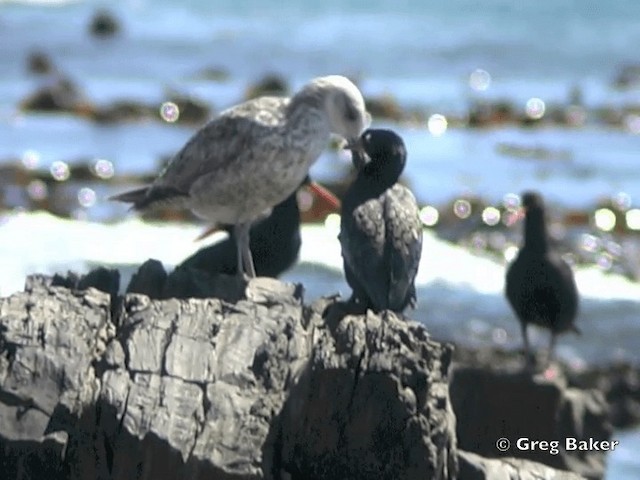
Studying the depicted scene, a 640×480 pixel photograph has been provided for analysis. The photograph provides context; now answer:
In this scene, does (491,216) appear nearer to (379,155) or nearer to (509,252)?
(509,252)

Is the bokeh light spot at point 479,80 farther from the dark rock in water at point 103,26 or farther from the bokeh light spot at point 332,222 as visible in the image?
the bokeh light spot at point 332,222

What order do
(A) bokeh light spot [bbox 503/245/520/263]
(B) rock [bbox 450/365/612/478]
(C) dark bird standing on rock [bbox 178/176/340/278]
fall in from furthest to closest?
(A) bokeh light spot [bbox 503/245/520/263], (C) dark bird standing on rock [bbox 178/176/340/278], (B) rock [bbox 450/365/612/478]

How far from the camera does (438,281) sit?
14234mm

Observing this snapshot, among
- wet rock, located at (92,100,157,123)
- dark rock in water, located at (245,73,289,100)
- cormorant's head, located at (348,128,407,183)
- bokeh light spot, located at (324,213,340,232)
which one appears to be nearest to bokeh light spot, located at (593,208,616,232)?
bokeh light spot, located at (324,213,340,232)

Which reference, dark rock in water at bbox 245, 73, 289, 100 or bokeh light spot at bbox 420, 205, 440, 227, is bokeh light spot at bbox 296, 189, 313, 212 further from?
dark rock in water at bbox 245, 73, 289, 100

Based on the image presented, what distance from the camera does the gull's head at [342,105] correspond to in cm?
772

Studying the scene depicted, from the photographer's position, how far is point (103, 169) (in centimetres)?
1908

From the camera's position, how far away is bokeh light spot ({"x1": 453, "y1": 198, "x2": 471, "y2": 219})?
17000 millimetres

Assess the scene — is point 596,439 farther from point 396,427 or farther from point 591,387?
point 396,427

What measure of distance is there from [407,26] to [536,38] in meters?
4.64

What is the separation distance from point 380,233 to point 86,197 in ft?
34.8

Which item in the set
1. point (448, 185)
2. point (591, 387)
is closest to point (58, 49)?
point (448, 185)

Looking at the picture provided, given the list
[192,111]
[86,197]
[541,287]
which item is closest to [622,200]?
[86,197]

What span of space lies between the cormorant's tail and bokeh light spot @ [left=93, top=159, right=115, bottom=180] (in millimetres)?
10001
